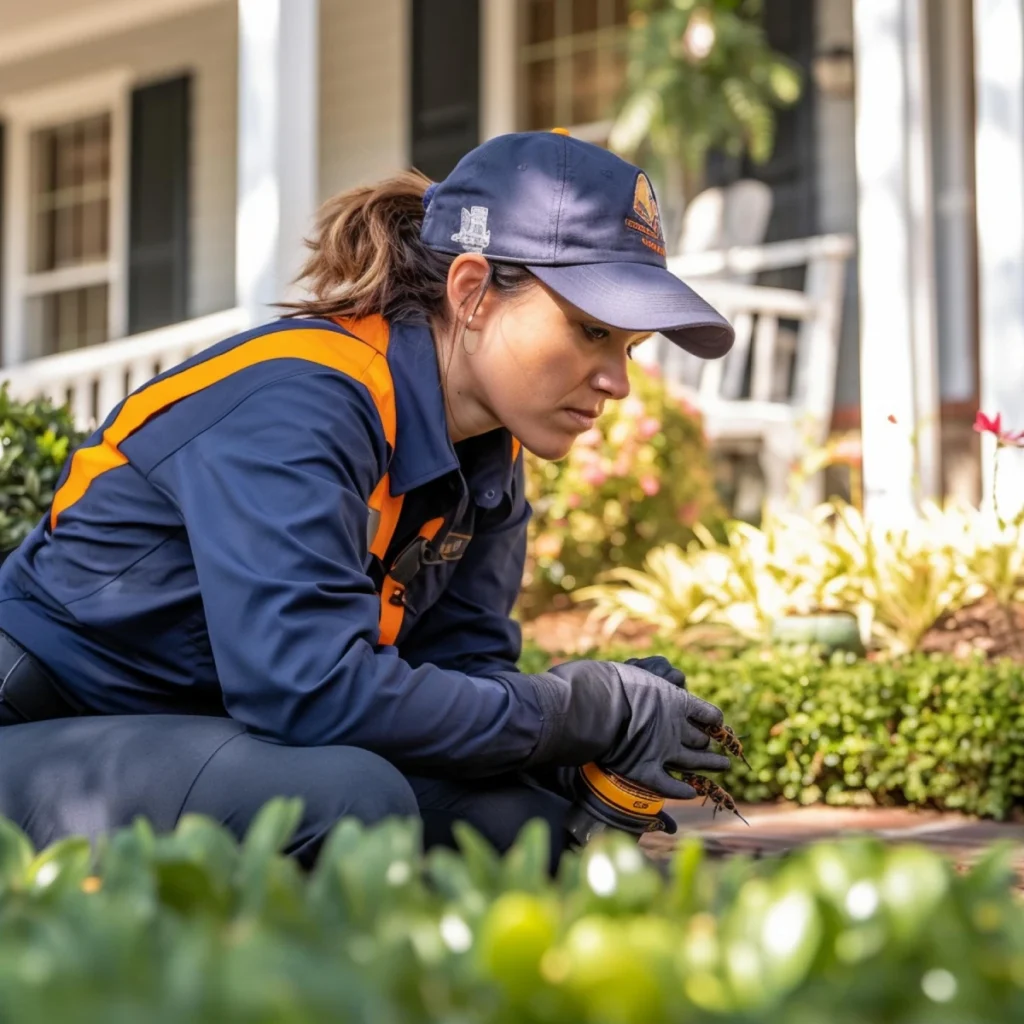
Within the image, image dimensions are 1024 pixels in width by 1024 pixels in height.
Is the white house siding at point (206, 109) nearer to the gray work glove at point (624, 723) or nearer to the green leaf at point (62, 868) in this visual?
the gray work glove at point (624, 723)

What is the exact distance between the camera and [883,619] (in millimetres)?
5180

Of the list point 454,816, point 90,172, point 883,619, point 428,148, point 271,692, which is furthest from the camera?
point 90,172

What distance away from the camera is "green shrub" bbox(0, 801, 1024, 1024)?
0.68 metres

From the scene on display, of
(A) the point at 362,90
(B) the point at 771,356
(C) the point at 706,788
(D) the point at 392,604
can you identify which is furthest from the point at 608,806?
(A) the point at 362,90

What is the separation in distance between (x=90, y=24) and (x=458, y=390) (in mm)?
9191

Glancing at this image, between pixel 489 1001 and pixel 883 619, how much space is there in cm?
464

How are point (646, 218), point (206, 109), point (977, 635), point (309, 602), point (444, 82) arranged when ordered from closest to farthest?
1. point (309, 602)
2. point (646, 218)
3. point (977, 635)
4. point (444, 82)
5. point (206, 109)

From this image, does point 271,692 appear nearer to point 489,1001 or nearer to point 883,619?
point 489,1001

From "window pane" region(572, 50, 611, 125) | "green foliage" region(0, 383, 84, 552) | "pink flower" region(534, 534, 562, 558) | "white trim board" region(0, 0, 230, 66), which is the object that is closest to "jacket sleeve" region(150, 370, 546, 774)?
"green foliage" region(0, 383, 84, 552)

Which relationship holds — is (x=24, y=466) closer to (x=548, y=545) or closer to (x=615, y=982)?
(x=548, y=545)

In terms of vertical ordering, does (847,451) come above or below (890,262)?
below

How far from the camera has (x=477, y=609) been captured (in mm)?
2701

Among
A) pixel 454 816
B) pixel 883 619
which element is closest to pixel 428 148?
pixel 883 619

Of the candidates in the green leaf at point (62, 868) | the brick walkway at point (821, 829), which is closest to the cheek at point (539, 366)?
the brick walkway at point (821, 829)
